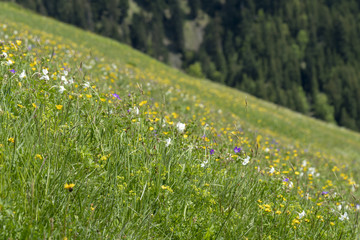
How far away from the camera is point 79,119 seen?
408 centimetres

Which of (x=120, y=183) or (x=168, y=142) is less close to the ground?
(x=168, y=142)

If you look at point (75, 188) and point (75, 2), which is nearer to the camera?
point (75, 188)

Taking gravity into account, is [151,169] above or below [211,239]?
above

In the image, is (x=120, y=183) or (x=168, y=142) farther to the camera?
(x=168, y=142)

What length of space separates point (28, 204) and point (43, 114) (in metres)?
1.27

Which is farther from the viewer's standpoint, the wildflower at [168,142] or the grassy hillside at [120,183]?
the wildflower at [168,142]

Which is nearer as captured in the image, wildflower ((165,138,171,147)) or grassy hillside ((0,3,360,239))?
grassy hillside ((0,3,360,239))

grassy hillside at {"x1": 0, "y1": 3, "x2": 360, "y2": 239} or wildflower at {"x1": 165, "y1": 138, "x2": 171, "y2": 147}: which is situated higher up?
wildflower at {"x1": 165, "y1": 138, "x2": 171, "y2": 147}

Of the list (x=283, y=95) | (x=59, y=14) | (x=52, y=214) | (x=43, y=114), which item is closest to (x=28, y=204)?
(x=52, y=214)

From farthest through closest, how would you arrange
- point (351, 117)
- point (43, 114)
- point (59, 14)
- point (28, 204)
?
point (59, 14)
point (351, 117)
point (43, 114)
point (28, 204)

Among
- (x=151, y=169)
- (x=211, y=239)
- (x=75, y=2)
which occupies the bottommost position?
(x=211, y=239)

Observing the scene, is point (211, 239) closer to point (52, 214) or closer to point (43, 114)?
point (52, 214)

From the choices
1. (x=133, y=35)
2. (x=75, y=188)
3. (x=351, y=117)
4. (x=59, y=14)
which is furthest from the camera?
(x=133, y=35)

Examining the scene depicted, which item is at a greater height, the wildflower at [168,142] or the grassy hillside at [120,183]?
the wildflower at [168,142]
